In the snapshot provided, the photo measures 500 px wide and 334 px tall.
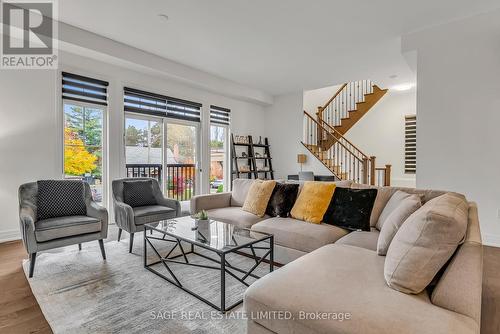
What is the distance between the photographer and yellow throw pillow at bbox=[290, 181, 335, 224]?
282 cm

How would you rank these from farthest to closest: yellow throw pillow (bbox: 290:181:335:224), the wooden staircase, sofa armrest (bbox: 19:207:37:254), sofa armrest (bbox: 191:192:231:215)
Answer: the wooden staircase → sofa armrest (bbox: 191:192:231:215) → yellow throw pillow (bbox: 290:181:335:224) → sofa armrest (bbox: 19:207:37:254)

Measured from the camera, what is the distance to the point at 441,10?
3.14m

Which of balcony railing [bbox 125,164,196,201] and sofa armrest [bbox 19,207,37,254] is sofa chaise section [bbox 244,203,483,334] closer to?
sofa armrest [bbox 19,207,37,254]

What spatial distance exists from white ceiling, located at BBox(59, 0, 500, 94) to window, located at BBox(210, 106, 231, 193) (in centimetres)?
130

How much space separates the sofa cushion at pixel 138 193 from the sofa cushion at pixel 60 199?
522 millimetres

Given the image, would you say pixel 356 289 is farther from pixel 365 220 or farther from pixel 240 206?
pixel 240 206

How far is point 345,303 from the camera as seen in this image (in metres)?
1.19

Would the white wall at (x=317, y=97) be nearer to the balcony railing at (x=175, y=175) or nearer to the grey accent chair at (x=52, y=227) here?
the balcony railing at (x=175, y=175)

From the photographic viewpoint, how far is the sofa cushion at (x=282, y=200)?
3.14m

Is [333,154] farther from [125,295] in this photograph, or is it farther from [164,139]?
[125,295]

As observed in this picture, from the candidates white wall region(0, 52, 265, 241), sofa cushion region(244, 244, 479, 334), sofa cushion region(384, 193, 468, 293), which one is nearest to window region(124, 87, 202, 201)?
white wall region(0, 52, 265, 241)

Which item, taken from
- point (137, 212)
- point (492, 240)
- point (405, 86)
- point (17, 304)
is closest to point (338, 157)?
point (405, 86)

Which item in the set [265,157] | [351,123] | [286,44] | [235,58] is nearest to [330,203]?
[286,44]

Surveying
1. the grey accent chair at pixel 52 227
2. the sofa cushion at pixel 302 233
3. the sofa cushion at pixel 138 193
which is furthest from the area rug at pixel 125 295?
the sofa cushion at pixel 138 193
